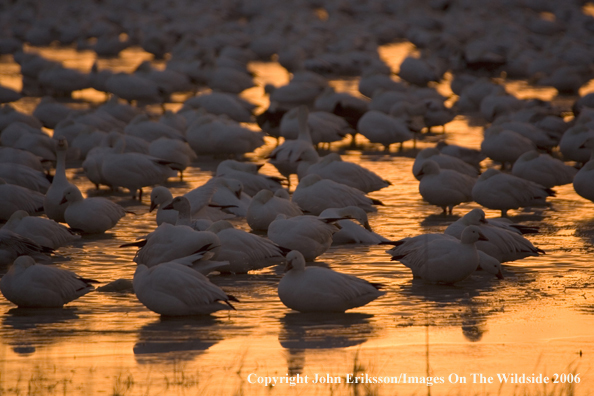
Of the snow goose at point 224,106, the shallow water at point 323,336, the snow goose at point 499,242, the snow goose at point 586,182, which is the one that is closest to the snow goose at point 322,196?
the shallow water at point 323,336

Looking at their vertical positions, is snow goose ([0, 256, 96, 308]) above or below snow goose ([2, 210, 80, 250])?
below

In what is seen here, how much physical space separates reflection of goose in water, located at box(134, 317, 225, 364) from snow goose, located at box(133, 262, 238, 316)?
0.10 m

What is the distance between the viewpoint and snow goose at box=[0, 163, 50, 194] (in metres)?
10.9

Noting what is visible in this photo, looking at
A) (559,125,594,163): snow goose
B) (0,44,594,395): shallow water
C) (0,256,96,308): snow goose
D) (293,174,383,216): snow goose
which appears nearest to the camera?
(0,44,594,395): shallow water

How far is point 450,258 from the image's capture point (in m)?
7.64

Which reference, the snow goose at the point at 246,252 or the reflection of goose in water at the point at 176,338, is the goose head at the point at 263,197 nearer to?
the snow goose at the point at 246,252

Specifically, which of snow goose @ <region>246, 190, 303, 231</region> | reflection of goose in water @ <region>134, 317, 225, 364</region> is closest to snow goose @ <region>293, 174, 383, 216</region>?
snow goose @ <region>246, 190, 303, 231</region>

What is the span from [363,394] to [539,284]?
122 inches

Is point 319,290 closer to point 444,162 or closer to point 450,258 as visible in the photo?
point 450,258

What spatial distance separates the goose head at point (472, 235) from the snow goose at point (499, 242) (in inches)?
18.3

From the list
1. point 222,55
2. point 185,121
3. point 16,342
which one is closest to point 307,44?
point 222,55

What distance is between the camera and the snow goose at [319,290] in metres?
6.83

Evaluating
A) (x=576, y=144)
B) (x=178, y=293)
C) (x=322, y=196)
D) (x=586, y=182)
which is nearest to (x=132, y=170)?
(x=322, y=196)

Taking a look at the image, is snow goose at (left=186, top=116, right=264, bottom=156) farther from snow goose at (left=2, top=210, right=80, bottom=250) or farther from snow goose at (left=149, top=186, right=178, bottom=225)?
snow goose at (left=2, top=210, right=80, bottom=250)
